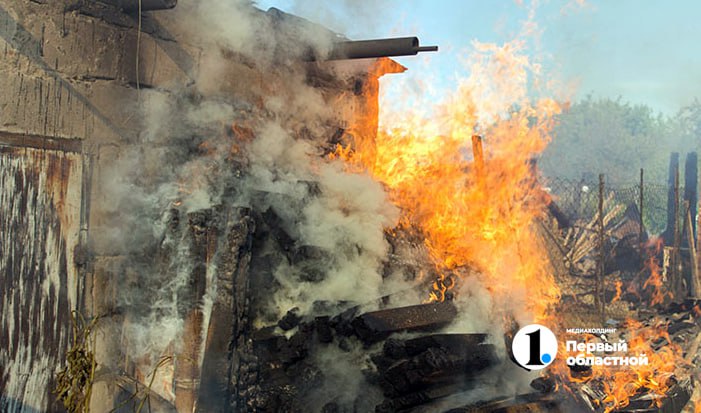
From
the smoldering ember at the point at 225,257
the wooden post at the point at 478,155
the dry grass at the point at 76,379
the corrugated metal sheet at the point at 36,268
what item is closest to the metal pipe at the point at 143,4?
the smoldering ember at the point at 225,257

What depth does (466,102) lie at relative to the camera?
35.2 feet

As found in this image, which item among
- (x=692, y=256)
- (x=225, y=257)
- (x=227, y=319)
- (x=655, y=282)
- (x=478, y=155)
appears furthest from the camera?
(x=655, y=282)

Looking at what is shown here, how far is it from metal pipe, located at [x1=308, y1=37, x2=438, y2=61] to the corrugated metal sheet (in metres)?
3.92

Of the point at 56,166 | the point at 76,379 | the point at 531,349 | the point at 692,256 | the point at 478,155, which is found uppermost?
the point at 478,155

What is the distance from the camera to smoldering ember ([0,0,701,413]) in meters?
5.58

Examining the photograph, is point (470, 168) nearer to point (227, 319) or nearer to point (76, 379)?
point (227, 319)

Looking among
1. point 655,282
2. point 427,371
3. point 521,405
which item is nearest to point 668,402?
point 521,405

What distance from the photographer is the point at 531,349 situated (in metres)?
6.57

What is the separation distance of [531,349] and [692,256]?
11.8 m

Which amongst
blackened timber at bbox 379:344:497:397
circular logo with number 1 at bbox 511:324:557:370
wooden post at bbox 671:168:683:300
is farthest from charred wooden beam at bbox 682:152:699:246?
blackened timber at bbox 379:344:497:397

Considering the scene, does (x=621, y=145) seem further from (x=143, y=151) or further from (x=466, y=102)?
(x=143, y=151)

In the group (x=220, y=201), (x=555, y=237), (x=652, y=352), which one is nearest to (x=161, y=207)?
(x=220, y=201)

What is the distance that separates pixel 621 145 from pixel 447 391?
4573cm

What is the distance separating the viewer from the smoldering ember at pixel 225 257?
5.58 m
